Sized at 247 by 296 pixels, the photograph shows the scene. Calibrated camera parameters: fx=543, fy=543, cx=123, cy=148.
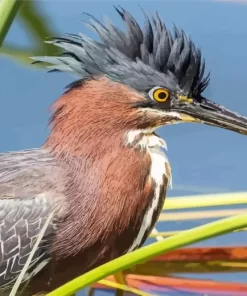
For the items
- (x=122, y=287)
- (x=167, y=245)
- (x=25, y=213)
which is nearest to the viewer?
(x=167, y=245)

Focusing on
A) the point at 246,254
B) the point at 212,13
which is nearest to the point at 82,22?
the point at 212,13

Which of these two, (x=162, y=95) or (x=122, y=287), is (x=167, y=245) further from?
(x=122, y=287)

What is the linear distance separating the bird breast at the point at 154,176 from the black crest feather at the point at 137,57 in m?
0.07

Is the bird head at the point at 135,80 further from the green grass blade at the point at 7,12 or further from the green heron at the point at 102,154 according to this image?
the green grass blade at the point at 7,12

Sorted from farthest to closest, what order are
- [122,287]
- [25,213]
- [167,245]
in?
[122,287], [25,213], [167,245]

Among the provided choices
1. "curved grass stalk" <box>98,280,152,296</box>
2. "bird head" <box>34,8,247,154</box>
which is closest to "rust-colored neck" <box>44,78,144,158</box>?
"bird head" <box>34,8,247,154</box>

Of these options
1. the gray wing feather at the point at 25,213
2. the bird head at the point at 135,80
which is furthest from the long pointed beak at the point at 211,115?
the gray wing feather at the point at 25,213

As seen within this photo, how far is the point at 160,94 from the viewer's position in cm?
66

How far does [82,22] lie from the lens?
0.72 metres

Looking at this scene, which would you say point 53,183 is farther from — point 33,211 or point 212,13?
point 212,13

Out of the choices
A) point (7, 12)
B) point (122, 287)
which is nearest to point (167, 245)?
point (7, 12)

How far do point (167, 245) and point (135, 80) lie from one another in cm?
29

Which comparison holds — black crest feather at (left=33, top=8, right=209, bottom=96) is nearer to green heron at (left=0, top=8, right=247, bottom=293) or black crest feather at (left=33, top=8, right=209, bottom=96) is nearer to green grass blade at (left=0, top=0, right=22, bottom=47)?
green heron at (left=0, top=8, right=247, bottom=293)

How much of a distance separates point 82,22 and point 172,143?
0.20 meters
